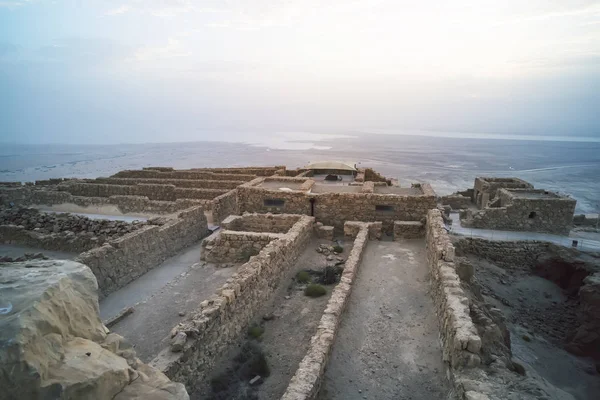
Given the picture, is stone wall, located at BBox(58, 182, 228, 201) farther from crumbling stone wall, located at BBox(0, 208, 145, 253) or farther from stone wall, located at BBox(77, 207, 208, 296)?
stone wall, located at BBox(77, 207, 208, 296)

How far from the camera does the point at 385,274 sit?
10.4 metres

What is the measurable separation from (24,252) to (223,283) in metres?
10.4

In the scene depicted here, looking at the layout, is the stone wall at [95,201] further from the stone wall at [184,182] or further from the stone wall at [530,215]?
the stone wall at [530,215]

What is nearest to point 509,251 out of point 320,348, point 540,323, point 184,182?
point 540,323

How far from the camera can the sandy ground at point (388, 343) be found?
20.4 ft

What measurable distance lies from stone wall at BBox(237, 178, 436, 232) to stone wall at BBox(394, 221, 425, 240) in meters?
0.67

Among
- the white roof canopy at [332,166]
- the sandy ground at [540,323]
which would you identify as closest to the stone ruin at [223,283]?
the sandy ground at [540,323]

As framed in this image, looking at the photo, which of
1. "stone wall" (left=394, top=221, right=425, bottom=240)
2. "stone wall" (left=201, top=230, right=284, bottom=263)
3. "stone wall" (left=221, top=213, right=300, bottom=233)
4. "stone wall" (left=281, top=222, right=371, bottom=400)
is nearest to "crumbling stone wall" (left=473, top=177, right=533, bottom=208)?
"stone wall" (left=394, top=221, right=425, bottom=240)

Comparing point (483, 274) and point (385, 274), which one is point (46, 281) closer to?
point (385, 274)

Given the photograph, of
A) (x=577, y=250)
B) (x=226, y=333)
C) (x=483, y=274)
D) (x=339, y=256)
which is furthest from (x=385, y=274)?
(x=577, y=250)

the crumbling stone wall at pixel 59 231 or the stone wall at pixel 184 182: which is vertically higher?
the stone wall at pixel 184 182

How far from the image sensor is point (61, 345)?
11.1ft

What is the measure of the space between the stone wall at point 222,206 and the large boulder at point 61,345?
14.5 m

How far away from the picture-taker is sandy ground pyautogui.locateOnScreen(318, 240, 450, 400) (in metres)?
6.22
